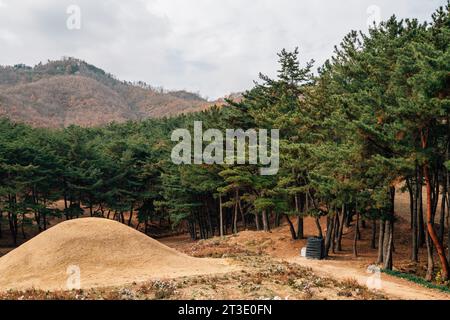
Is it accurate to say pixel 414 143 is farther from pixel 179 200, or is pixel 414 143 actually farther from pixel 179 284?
pixel 179 200

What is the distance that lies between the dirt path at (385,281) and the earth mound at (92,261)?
5295 mm

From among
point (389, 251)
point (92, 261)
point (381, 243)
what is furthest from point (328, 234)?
point (92, 261)

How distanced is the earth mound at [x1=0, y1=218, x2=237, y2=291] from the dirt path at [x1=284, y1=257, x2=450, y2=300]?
17.4 ft

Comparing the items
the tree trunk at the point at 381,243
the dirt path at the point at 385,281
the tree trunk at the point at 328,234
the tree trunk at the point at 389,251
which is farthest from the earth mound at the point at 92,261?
the tree trunk at the point at 381,243

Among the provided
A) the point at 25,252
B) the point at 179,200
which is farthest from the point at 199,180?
the point at 25,252

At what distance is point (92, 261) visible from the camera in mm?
19297

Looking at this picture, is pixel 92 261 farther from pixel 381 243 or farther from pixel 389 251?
pixel 381 243

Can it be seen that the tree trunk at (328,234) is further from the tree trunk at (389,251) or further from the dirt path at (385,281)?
the tree trunk at (389,251)

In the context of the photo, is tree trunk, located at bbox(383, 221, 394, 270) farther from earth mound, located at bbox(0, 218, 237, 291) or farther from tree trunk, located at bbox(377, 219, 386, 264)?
earth mound, located at bbox(0, 218, 237, 291)

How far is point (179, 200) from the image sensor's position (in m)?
42.8

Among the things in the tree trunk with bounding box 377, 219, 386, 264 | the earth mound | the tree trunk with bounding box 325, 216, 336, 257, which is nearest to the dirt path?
the tree trunk with bounding box 325, 216, 336, 257

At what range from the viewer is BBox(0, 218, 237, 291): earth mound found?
689 inches

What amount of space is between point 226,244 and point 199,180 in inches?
348

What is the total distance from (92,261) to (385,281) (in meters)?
14.1
